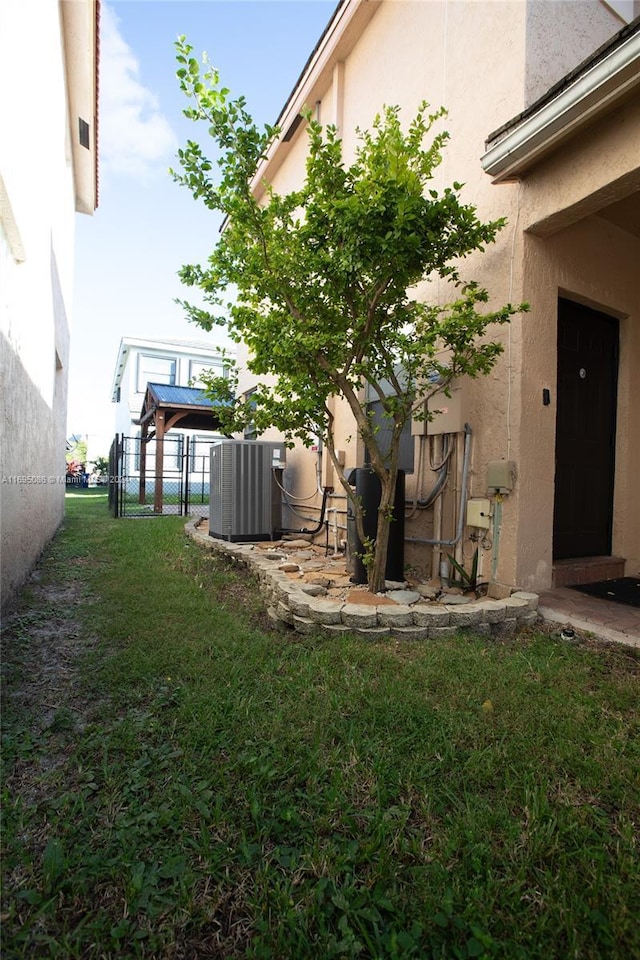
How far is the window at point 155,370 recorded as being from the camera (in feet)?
60.5

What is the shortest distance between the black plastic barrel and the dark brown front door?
125cm

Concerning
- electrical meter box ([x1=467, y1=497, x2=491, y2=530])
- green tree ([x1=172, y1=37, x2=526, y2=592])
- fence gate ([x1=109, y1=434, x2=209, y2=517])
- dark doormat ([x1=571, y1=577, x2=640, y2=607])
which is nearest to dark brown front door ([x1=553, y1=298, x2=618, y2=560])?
dark doormat ([x1=571, y1=577, x2=640, y2=607])

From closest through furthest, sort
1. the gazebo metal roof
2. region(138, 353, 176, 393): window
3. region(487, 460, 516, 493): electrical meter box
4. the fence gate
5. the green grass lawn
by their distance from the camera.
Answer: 1. the green grass lawn
2. region(487, 460, 516, 493): electrical meter box
3. the fence gate
4. the gazebo metal roof
5. region(138, 353, 176, 393): window

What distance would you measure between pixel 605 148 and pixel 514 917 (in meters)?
3.57

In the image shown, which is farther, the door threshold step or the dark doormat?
the door threshold step

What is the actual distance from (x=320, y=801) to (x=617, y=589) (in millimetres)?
3079

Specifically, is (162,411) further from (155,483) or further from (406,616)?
(406,616)

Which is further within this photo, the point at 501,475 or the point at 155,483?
the point at 155,483

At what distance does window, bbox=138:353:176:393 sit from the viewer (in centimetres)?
1844

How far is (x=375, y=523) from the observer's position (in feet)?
12.0

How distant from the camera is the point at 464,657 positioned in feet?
7.91

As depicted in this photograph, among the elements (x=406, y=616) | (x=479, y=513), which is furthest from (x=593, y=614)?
(x=406, y=616)

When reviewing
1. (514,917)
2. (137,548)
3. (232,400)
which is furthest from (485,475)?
(137,548)

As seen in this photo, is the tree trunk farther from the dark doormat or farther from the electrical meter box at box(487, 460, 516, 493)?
the dark doormat
